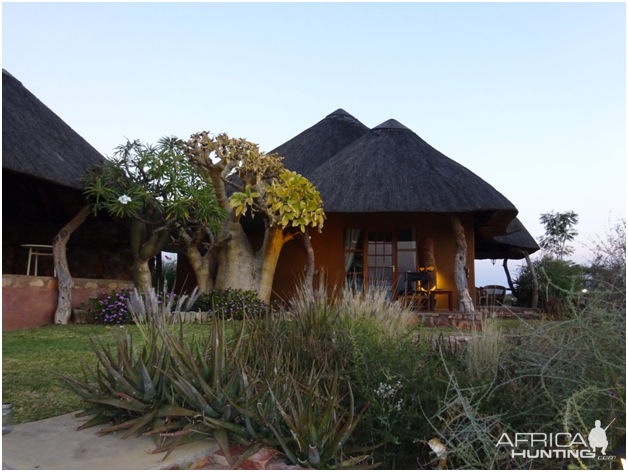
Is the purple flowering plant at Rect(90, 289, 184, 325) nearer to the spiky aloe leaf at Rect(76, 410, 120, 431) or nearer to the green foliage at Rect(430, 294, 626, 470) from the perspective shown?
the spiky aloe leaf at Rect(76, 410, 120, 431)

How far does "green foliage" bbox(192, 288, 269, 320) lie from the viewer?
770 cm

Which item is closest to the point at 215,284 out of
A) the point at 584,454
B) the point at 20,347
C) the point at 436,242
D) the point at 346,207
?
the point at 346,207

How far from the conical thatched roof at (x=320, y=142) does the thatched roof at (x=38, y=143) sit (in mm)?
4118

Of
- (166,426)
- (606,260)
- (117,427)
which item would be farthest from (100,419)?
(606,260)

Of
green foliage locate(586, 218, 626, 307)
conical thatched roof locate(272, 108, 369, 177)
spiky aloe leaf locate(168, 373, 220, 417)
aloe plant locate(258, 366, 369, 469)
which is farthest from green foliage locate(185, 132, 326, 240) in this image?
aloe plant locate(258, 366, 369, 469)

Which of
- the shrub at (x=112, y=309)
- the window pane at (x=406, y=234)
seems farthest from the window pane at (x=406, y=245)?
the shrub at (x=112, y=309)

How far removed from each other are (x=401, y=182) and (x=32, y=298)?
A: 6268 mm

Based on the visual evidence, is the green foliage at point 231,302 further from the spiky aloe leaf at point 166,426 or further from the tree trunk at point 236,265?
the spiky aloe leaf at point 166,426

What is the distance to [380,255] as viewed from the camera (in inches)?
382

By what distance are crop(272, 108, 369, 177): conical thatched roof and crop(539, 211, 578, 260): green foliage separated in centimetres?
1111

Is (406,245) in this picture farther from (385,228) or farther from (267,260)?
(267,260)

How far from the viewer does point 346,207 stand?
28.0 ft

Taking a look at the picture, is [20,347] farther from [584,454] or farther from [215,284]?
[584,454]

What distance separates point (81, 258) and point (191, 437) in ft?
32.7
